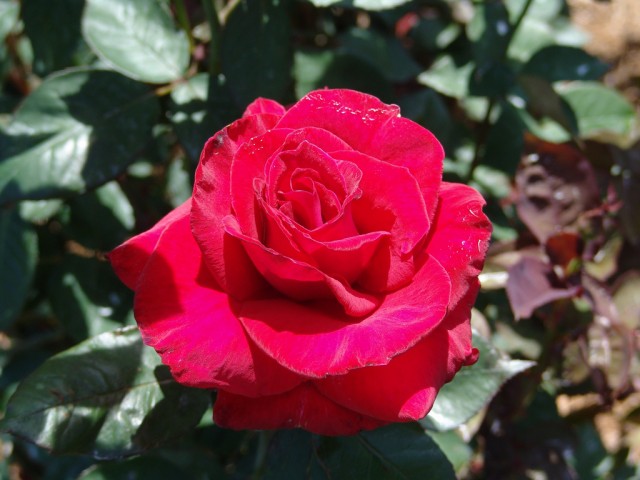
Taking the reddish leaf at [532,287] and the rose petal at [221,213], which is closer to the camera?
the rose petal at [221,213]

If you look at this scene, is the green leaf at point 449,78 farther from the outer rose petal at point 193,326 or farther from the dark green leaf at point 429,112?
the outer rose petal at point 193,326

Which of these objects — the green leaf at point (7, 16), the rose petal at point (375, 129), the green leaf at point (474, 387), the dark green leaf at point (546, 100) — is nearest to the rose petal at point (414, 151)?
the rose petal at point (375, 129)

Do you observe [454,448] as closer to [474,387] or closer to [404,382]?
[474,387]

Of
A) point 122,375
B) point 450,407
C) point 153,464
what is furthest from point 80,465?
point 450,407

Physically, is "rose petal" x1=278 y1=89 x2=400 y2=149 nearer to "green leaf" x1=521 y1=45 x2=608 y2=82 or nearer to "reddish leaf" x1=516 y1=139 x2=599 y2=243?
"reddish leaf" x1=516 y1=139 x2=599 y2=243

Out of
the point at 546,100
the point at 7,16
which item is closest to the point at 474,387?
the point at 546,100
